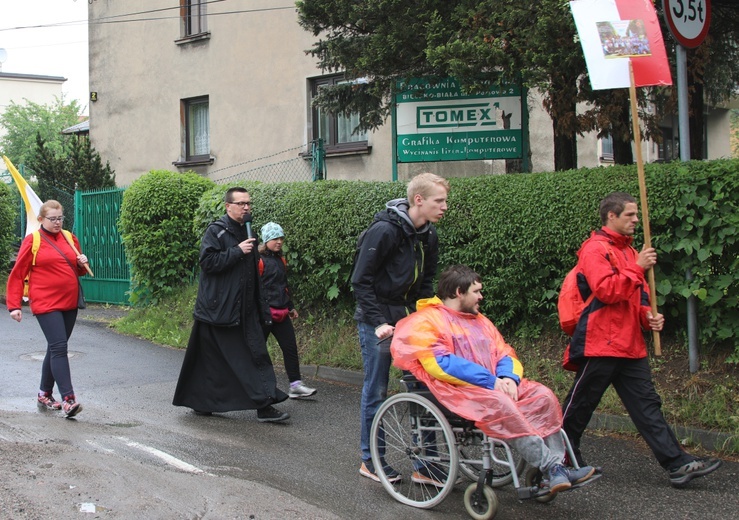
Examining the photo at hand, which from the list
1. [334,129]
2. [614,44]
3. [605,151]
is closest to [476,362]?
[614,44]

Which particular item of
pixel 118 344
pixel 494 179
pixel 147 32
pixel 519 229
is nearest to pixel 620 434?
pixel 519 229

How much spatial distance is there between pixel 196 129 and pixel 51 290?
1367cm

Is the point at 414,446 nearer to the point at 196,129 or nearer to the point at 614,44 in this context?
the point at 614,44

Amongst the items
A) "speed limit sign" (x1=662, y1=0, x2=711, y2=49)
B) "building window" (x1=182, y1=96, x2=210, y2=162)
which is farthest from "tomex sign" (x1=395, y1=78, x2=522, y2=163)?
"building window" (x1=182, y1=96, x2=210, y2=162)

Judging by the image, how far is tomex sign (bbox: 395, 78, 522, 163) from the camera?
34.5 feet

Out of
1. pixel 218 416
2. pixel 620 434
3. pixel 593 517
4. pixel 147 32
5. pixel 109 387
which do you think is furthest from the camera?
pixel 147 32

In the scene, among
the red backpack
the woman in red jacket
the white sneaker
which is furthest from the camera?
the white sneaker

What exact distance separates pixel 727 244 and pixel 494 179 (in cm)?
239

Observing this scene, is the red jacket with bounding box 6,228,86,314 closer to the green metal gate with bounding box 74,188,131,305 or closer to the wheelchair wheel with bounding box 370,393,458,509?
the wheelchair wheel with bounding box 370,393,458,509

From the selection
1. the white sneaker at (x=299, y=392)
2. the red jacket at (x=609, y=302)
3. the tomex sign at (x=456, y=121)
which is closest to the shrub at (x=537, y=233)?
the tomex sign at (x=456, y=121)

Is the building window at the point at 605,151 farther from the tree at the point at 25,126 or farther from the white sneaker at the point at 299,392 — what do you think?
the tree at the point at 25,126

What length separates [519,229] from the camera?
8.09 metres

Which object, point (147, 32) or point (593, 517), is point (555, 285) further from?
point (147, 32)

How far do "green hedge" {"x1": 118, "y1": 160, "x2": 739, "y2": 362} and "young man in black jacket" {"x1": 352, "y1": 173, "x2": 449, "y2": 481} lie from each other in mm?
2656
